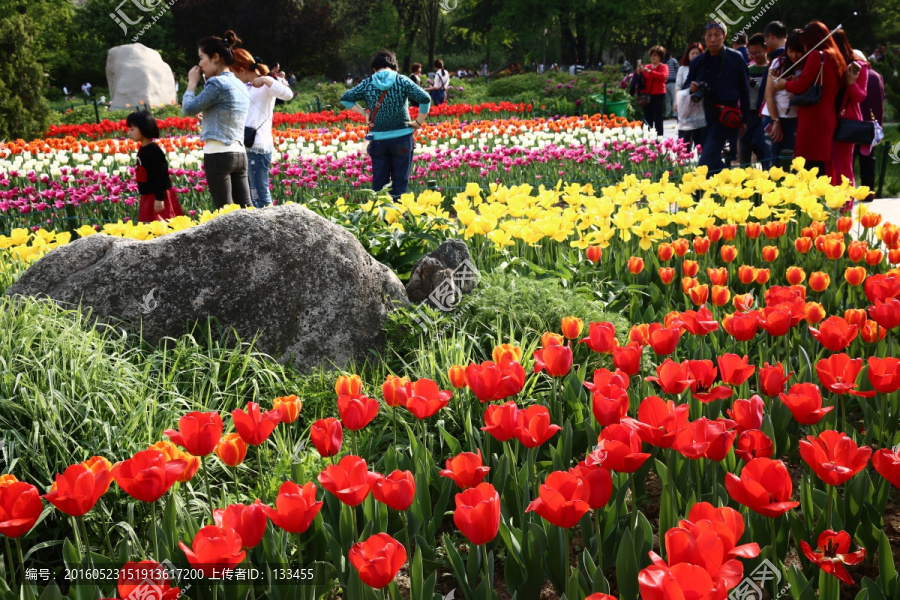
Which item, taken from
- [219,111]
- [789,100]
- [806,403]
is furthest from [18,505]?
[789,100]

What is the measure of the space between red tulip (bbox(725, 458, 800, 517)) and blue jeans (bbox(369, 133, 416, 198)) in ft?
19.4

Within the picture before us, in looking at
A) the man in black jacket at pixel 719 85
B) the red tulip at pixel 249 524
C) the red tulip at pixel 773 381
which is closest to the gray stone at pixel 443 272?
the red tulip at pixel 773 381

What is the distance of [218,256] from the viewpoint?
3580 millimetres

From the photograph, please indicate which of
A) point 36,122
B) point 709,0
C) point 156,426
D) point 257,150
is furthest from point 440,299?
point 709,0


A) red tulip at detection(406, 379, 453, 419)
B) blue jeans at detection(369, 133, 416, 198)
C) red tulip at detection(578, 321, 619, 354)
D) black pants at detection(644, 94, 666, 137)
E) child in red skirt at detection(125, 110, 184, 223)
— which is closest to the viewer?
red tulip at detection(406, 379, 453, 419)

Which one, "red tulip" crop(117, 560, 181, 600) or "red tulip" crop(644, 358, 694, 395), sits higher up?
"red tulip" crop(644, 358, 694, 395)

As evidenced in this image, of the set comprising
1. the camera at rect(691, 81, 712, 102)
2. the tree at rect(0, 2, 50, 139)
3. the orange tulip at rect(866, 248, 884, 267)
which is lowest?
the orange tulip at rect(866, 248, 884, 267)

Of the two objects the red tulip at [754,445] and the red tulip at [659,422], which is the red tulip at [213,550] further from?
the red tulip at [754,445]

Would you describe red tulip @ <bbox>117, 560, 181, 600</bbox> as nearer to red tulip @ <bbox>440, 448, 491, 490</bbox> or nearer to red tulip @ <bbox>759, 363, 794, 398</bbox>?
red tulip @ <bbox>440, 448, 491, 490</bbox>

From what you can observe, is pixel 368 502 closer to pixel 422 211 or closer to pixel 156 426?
pixel 156 426

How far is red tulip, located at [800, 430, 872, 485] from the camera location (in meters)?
1.68

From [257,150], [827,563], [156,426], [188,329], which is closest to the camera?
[827,563]

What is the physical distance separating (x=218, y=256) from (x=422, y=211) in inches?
71.6

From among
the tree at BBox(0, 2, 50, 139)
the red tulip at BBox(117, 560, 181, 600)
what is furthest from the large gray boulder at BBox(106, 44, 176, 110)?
the red tulip at BBox(117, 560, 181, 600)
